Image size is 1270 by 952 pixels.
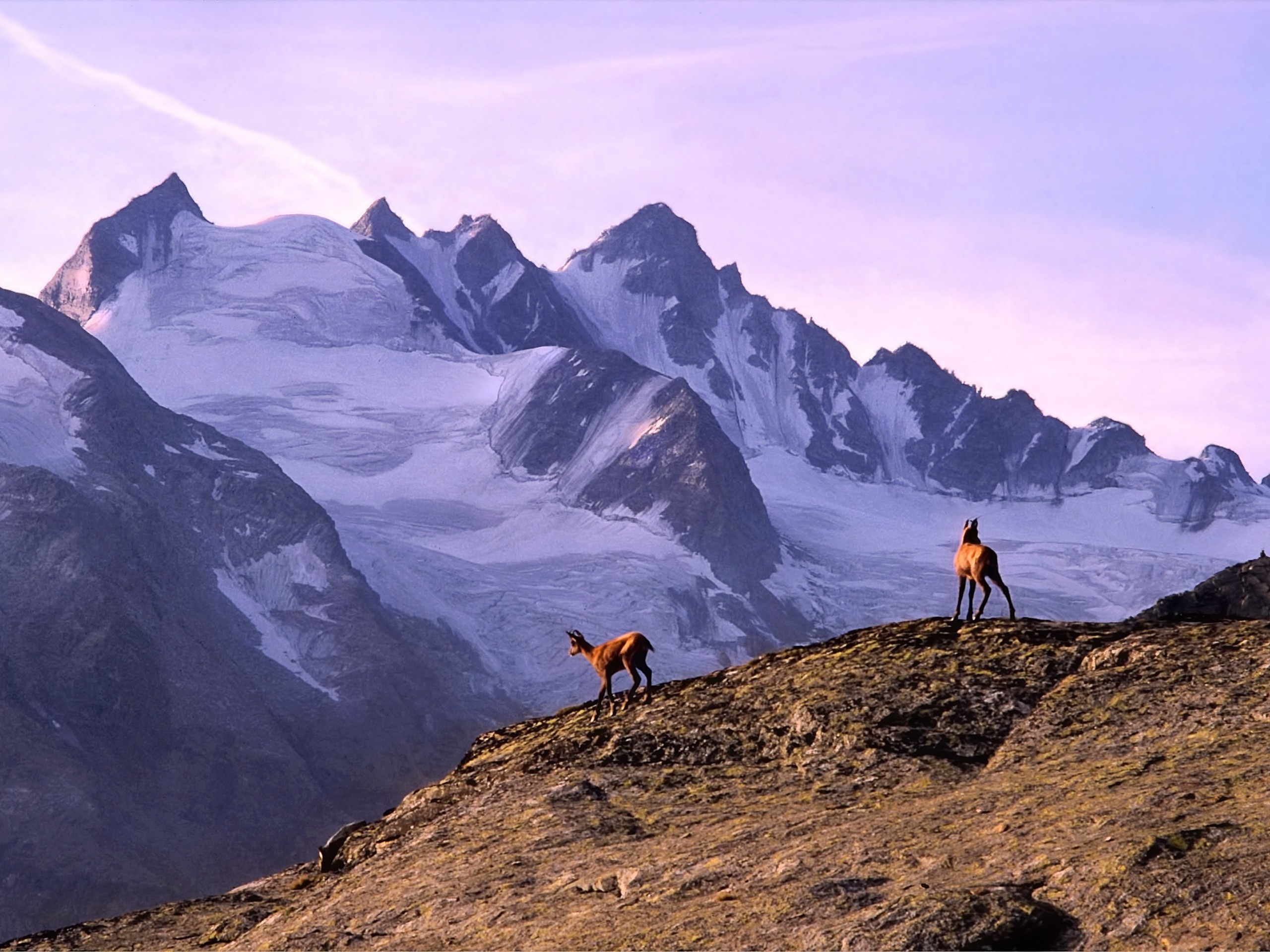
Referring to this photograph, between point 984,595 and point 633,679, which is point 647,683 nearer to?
point 633,679

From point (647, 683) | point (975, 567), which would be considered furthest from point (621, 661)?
point (975, 567)

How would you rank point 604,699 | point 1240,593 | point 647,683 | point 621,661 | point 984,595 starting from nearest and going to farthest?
point 984,595 → point 647,683 → point 604,699 → point 621,661 → point 1240,593

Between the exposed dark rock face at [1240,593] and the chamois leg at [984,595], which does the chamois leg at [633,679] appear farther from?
the exposed dark rock face at [1240,593]

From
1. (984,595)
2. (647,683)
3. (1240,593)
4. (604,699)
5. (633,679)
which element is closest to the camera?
(984,595)

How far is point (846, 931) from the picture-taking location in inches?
739

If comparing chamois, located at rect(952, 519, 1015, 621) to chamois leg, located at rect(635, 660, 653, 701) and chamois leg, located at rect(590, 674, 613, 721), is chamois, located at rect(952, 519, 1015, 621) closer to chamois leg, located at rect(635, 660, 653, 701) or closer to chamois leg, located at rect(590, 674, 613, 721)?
Result: chamois leg, located at rect(635, 660, 653, 701)

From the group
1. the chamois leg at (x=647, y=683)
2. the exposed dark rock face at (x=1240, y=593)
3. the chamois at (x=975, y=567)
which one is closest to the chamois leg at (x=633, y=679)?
the chamois leg at (x=647, y=683)

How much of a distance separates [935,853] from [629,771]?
7.81 metres

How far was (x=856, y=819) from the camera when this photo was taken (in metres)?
23.3

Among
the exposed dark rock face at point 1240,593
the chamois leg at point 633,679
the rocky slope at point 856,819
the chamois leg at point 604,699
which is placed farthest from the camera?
the exposed dark rock face at point 1240,593

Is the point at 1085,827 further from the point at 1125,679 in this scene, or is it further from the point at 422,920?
the point at 422,920

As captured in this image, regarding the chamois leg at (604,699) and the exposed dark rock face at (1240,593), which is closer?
the chamois leg at (604,699)

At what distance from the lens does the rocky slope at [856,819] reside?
19.0 metres

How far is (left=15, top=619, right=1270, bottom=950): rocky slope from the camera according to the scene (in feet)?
62.2
